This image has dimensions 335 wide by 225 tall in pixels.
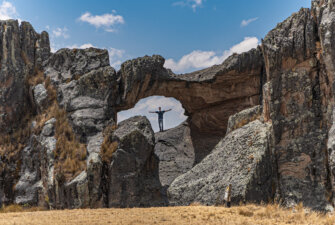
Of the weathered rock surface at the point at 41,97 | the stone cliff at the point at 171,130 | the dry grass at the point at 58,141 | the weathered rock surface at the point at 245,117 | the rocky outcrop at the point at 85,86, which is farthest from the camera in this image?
the weathered rock surface at the point at 41,97

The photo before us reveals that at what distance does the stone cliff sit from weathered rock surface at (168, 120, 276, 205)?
49mm

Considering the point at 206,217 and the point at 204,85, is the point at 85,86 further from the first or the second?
the point at 206,217

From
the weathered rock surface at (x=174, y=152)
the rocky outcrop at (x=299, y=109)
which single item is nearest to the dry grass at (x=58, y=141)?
the weathered rock surface at (x=174, y=152)

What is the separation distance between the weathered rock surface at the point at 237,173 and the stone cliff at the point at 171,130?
5 cm

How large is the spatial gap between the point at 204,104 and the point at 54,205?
14.0 meters

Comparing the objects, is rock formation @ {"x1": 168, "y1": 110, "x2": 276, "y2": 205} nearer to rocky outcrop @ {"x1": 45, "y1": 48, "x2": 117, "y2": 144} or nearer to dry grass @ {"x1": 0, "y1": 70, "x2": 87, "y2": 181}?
dry grass @ {"x1": 0, "y1": 70, "x2": 87, "y2": 181}

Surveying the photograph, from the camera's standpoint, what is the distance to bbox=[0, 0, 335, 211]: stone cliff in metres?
11.4

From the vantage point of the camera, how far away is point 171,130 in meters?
31.0

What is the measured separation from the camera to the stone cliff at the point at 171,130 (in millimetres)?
11430

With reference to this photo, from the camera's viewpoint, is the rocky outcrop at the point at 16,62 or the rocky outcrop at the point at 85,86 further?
the rocky outcrop at the point at 16,62

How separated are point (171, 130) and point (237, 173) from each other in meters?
19.5

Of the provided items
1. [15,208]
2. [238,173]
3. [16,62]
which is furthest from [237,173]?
[16,62]

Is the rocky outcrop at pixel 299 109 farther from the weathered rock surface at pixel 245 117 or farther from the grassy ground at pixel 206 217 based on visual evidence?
the grassy ground at pixel 206 217

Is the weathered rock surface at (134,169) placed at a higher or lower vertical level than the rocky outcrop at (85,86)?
lower
